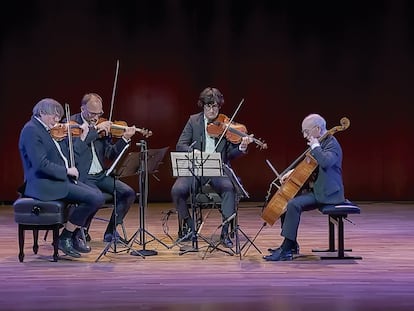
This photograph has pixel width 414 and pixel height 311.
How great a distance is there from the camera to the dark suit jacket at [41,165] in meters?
5.86

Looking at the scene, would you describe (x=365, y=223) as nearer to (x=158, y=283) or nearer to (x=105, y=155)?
(x=105, y=155)

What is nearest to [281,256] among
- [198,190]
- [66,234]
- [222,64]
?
[198,190]

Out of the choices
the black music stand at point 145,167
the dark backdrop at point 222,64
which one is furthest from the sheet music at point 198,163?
the dark backdrop at point 222,64

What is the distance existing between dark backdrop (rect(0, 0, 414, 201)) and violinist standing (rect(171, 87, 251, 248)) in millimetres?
3084

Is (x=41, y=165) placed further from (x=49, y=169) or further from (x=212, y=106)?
(x=212, y=106)

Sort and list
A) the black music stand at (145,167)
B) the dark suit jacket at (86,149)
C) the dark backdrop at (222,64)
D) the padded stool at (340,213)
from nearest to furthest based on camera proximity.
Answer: the padded stool at (340,213), the black music stand at (145,167), the dark suit jacket at (86,149), the dark backdrop at (222,64)

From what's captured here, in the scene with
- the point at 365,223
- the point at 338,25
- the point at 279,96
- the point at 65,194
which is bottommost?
the point at 365,223

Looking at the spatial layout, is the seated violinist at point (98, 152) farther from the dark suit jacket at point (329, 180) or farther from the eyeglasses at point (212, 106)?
the dark suit jacket at point (329, 180)

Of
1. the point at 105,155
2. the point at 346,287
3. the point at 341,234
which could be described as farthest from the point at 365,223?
the point at 346,287

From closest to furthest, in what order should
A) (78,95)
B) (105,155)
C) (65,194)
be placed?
(65,194) → (105,155) → (78,95)

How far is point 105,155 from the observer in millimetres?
7082

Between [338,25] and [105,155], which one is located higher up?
[338,25]

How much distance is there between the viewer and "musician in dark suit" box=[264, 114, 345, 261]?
5988mm

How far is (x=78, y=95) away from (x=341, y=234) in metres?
5.03
